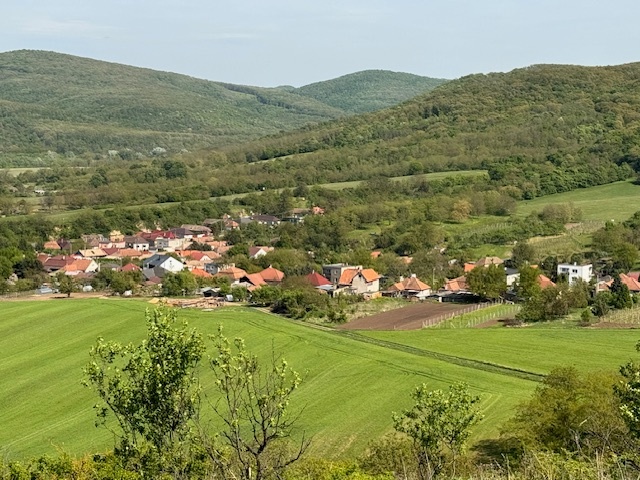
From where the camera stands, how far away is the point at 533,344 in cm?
3625

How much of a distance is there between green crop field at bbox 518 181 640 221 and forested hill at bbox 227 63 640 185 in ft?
20.5

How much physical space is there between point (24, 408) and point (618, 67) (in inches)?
4451

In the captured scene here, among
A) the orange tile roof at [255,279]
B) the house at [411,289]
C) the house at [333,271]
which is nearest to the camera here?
the house at [411,289]

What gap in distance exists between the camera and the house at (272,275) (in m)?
55.9

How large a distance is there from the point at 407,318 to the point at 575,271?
44.7 ft

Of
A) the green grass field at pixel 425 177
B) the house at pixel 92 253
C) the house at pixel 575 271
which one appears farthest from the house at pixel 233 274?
the green grass field at pixel 425 177

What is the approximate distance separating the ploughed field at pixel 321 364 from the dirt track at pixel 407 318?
202cm

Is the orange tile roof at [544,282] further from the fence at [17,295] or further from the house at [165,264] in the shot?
the fence at [17,295]

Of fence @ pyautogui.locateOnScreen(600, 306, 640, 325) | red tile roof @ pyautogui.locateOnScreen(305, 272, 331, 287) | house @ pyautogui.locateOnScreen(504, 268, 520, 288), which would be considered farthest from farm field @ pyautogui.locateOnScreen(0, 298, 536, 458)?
house @ pyautogui.locateOnScreen(504, 268, 520, 288)

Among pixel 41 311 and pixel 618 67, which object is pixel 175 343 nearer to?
pixel 41 311

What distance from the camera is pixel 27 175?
120m

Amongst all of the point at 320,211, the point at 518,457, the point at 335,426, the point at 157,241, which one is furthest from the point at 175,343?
the point at 320,211

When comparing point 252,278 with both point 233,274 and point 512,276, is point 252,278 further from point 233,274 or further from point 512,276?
point 512,276

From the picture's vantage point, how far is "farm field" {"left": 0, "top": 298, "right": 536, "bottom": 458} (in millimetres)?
25594
